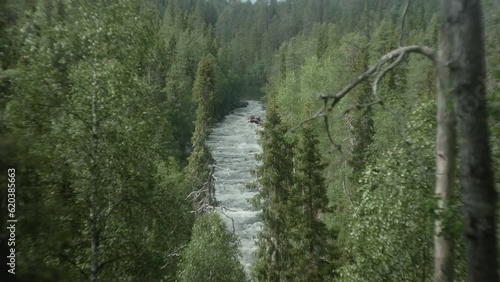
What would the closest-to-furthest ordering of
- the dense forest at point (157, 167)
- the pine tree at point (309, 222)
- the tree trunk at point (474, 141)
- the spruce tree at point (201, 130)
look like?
the tree trunk at point (474, 141), the dense forest at point (157, 167), the pine tree at point (309, 222), the spruce tree at point (201, 130)

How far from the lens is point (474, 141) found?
3.09m

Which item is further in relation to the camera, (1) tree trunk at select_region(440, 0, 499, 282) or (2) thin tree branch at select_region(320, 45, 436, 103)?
(2) thin tree branch at select_region(320, 45, 436, 103)

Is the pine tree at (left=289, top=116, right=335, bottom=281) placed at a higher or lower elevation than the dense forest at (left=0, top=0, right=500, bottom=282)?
lower

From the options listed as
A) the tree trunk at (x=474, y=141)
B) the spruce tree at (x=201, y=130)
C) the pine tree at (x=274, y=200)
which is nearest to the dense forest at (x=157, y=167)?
the tree trunk at (x=474, y=141)

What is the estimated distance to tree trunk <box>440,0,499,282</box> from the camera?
3072 mm

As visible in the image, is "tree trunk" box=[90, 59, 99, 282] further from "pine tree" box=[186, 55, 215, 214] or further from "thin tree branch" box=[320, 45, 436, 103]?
"pine tree" box=[186, 55, 215, 214]

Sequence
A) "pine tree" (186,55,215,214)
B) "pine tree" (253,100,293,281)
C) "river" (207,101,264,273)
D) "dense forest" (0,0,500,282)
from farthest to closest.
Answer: "river" (207,101,264,273) → "pine tree" (186,55,215,214) → "pine tree" (253,100,293,281) → "dense forest" (0,0,500,282)

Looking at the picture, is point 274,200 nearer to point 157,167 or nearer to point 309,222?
point 309,222

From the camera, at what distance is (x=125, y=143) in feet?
30.4

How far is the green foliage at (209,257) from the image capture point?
1552 cm

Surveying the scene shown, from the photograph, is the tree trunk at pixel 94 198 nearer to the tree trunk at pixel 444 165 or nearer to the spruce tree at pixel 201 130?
the tree trunk at pixel 444 165

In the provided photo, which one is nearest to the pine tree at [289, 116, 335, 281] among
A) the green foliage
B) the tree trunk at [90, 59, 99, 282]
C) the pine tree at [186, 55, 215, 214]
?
the green foliage

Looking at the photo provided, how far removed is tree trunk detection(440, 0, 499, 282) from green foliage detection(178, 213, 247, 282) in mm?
13411

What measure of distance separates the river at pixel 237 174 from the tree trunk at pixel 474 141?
17977mm
